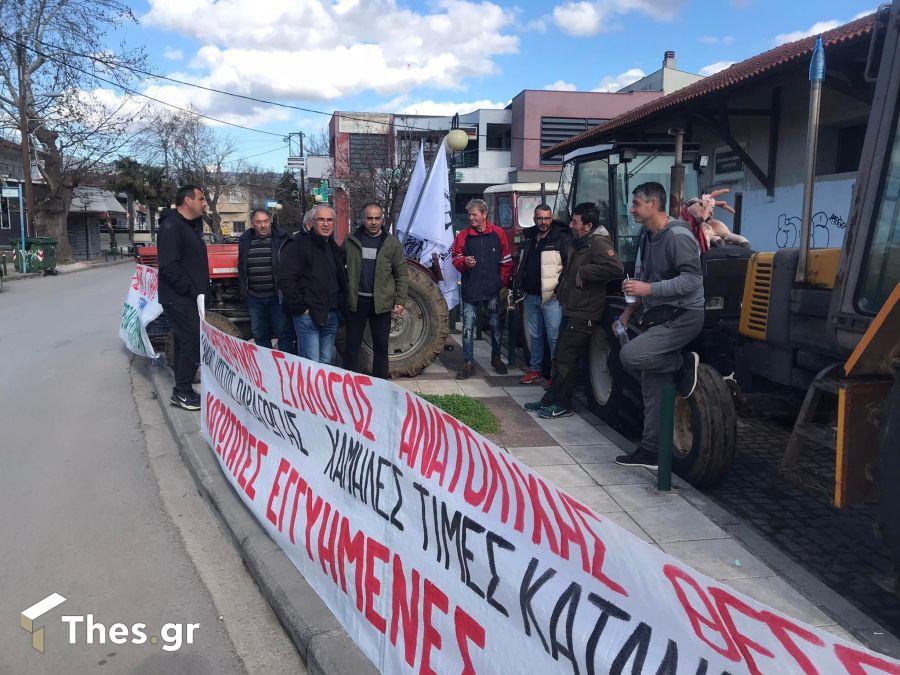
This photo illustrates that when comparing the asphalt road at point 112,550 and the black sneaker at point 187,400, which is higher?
the black sneaker at point 187,400

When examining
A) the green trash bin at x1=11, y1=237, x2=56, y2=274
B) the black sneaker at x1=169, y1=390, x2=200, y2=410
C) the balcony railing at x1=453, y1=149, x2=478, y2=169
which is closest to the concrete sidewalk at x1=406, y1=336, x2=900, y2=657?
the black sneaker at x1=169, y1=390, x2=200, y2=410

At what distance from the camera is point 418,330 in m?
8.17

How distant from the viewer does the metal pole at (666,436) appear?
15.0ft

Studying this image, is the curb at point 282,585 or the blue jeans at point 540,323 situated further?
the blue jeans at point 540,323

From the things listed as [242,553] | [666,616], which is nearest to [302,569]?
[242,553]

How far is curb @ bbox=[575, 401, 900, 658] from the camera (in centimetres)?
310

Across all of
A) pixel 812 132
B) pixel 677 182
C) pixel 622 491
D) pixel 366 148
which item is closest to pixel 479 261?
pixel 677 182

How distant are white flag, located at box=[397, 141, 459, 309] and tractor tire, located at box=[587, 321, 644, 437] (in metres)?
2.37

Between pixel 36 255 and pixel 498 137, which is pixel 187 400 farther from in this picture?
pixel 498 137

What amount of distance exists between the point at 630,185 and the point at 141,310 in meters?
5.95

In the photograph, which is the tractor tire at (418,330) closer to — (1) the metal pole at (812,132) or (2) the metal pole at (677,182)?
(2) the metal pole at (677,182)

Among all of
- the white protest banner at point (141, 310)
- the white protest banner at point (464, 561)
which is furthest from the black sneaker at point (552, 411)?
the white protest banner at point (141, 310)

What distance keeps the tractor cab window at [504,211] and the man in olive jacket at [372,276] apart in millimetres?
7144

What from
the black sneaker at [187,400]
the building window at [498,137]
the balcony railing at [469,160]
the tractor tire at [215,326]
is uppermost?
the building window at [498,137]
